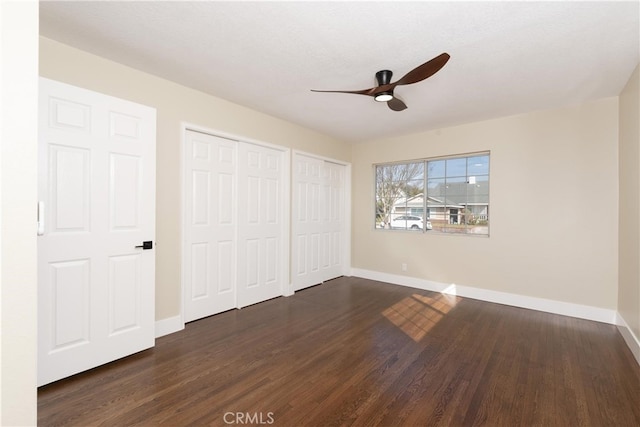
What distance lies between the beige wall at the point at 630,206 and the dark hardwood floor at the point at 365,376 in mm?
388

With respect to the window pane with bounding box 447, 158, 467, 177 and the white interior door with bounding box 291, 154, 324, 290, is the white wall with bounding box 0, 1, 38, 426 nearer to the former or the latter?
the white interior door with bounding box 291, 154, 324, 290

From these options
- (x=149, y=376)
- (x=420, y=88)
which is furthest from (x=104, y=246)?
(x=420, y=88)

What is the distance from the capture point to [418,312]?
362 centimetres

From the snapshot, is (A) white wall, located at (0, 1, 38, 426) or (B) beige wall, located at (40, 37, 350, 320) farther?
(B) beige wall, located at (40, 37, 350, 320)

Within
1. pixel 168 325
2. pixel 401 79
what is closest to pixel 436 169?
pixel 401 79

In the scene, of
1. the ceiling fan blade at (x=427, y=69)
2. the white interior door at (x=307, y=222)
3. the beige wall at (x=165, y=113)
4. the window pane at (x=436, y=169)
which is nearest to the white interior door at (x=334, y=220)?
the white interior door at (x=307, y=222)

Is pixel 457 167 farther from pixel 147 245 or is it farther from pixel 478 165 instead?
pixel 147 245

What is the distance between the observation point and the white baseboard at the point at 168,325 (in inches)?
113

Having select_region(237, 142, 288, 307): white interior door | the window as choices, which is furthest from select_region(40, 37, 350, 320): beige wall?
the window

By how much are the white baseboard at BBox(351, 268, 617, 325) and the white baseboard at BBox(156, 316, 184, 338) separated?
3331mm

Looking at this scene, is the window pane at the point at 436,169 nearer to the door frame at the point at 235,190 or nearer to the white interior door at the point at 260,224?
the door frame at the point at 235,190

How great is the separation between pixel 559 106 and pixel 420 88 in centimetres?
195

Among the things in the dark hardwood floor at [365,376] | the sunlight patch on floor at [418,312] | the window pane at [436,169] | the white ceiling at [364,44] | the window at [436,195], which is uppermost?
the white ceiling at [364,44]

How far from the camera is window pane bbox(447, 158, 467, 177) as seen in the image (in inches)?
173
